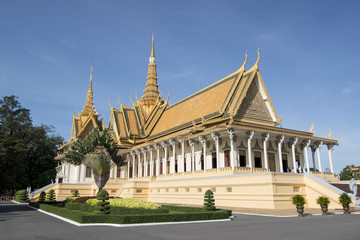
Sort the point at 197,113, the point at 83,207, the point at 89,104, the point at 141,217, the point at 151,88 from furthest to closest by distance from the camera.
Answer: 1. the point at 89,104
2. the point at 151,88
3. the point at 197,113
4. the point at 83,207
5. the point at 141,217

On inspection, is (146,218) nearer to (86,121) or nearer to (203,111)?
(203,111)

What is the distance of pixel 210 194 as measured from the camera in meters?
14.6

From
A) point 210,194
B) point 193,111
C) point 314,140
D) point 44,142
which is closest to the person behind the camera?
point 210,194

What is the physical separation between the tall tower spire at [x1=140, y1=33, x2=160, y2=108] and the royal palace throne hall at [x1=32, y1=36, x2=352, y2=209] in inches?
127

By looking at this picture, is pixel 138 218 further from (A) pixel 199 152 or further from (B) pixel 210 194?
(A) pixel 199 152

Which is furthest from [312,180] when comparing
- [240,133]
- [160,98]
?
[160,98]

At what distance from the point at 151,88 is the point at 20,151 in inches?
861

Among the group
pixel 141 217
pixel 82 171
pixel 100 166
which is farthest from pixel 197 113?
pixel 141 217

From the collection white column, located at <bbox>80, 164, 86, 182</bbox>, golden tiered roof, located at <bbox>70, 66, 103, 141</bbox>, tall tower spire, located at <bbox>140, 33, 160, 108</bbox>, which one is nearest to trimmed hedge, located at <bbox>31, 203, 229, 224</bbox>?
white column, located at <bbox>80, 164, 86, 182</bbox>

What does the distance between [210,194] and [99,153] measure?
9.92 meters

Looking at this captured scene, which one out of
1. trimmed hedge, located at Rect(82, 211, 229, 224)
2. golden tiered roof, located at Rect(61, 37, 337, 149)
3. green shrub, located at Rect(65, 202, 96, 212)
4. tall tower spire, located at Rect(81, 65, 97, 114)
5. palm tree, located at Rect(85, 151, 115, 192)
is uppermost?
tall tower spire, located at Rect(81, 65, 97, 114)

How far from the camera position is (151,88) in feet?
154

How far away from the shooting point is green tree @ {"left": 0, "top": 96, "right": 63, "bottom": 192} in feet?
140

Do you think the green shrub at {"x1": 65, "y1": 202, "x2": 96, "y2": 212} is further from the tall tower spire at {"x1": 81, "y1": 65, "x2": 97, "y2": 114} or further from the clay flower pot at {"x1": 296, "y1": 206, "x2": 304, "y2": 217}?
the tall tower spire at {"x1": 81, "y1": 65, "x2": 97, "y2": 114}
